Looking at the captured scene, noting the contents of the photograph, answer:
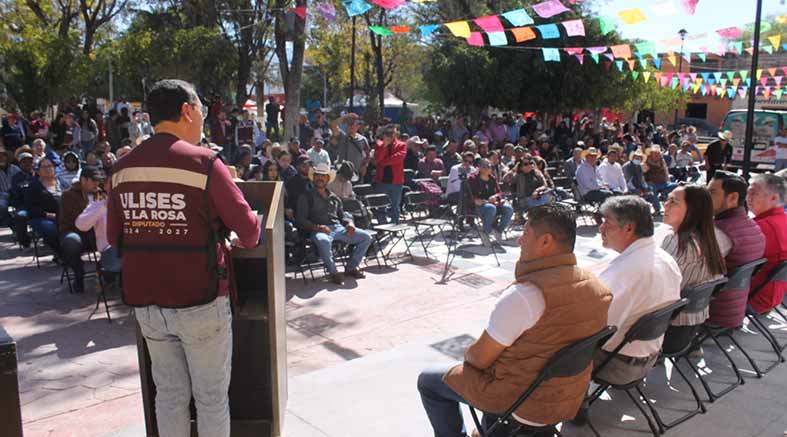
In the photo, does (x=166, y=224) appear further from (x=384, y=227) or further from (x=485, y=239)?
(x=485, y=239)

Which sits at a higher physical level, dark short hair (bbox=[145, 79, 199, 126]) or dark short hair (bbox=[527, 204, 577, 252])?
dark short hair (bbox=[145, 79, 199, 126])

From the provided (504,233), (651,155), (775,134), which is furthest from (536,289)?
(775,134)

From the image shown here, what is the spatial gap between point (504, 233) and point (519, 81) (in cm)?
1014

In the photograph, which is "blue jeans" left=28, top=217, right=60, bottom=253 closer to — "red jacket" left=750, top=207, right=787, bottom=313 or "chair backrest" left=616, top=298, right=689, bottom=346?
"chair backrest" left=616, top=298, right=689, bottom=346

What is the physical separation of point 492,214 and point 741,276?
17.1 ft

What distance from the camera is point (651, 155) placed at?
1272 centimetres

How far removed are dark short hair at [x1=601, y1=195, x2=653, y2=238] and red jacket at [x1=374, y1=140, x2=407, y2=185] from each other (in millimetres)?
6565

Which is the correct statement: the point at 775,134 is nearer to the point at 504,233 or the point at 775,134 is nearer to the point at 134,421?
the point at 504,233

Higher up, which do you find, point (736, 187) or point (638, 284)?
point (736, 187)

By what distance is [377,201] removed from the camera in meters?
9.34

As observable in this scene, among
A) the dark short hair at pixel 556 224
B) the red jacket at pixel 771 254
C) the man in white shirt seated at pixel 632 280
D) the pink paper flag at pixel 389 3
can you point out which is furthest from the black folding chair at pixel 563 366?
the pink paper flag at pixel 389 3

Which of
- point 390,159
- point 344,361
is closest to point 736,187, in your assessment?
point 344,361

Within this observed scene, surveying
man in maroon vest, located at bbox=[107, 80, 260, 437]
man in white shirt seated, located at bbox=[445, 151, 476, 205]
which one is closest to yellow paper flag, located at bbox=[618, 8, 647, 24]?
man in white shirt seated, located at bbox=[445, 151, 476, 205]

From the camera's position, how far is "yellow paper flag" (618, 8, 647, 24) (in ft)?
33.1
